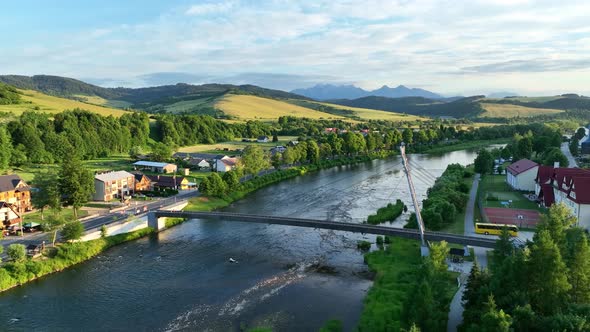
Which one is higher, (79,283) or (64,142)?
(64,142)

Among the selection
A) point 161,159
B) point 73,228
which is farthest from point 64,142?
point 73,228

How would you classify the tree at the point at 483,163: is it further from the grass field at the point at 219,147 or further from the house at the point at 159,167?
the grass field at the point at 219,147

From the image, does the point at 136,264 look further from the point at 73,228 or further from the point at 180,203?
the point at 180,203

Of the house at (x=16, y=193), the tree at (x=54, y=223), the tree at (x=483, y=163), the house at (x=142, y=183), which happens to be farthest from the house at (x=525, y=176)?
the house at (x=16, y=193)

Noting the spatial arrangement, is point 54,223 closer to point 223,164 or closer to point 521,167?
point 223,164

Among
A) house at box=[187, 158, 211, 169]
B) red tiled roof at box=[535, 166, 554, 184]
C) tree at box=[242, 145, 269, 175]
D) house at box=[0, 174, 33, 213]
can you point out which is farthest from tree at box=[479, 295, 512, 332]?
house at box=[187, 158, 211, 169]

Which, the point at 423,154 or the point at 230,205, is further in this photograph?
the point at 423,154

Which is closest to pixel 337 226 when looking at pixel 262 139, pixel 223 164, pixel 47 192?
pixel 47 192
